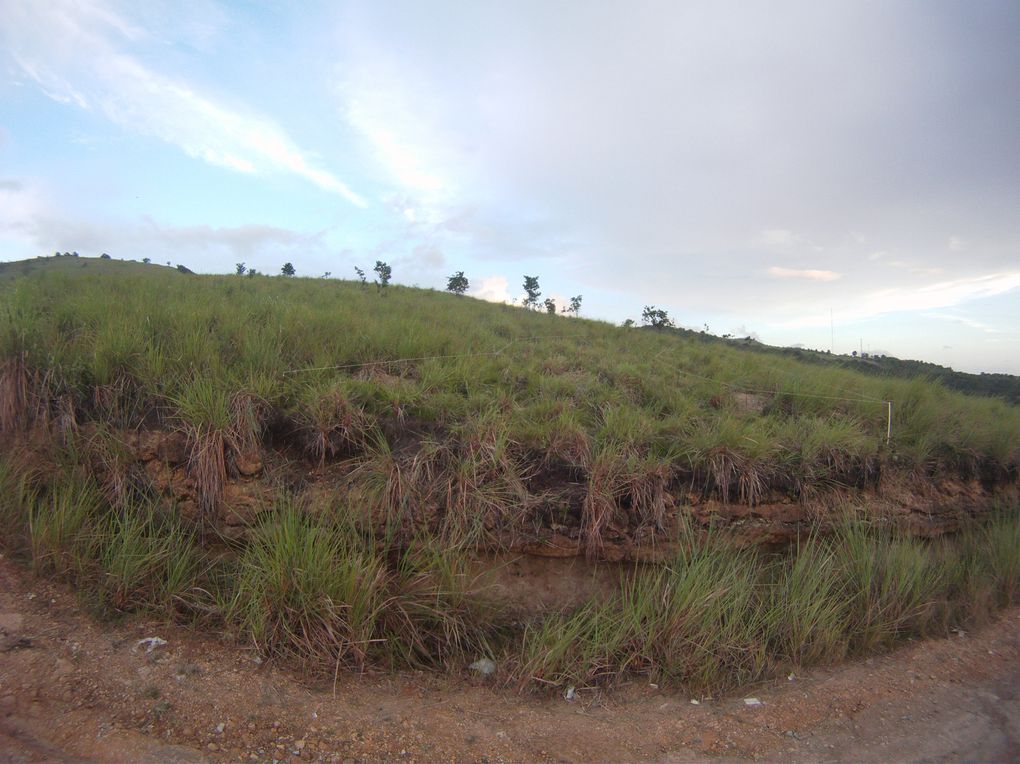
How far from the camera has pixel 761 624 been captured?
366 centimetres

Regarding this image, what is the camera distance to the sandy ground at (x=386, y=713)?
250cm

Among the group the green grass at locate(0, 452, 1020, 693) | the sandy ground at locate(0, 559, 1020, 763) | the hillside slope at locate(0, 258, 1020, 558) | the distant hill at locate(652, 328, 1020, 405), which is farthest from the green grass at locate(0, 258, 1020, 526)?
the distant hill at locate(652, 328, 1020, 405)

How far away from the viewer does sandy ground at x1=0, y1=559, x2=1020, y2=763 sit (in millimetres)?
2504

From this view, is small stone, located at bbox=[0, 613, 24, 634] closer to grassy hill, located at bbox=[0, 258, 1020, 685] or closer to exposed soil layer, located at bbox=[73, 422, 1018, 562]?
grassy hill, located at bbox=[0, 258, 1020, 685]

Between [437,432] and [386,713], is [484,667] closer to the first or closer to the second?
[386,713]

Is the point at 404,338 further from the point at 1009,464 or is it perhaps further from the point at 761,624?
the point at 1009,464

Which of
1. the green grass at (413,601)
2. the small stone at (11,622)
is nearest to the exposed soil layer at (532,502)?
the green grass at (413,601)

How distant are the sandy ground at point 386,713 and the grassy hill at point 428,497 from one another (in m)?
0.19

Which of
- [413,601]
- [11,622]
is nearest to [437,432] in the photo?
[413,601]

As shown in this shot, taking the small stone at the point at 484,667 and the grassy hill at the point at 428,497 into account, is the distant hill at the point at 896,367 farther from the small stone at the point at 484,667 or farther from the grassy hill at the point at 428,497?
the small stone at the point at 484,667

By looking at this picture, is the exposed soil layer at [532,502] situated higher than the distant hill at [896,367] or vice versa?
the distant hill at [896,367]

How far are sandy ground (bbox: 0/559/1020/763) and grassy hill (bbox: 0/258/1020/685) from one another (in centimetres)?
19

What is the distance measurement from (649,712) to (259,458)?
9.80ft

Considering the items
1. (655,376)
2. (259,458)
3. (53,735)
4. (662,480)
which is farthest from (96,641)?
(655,376)
